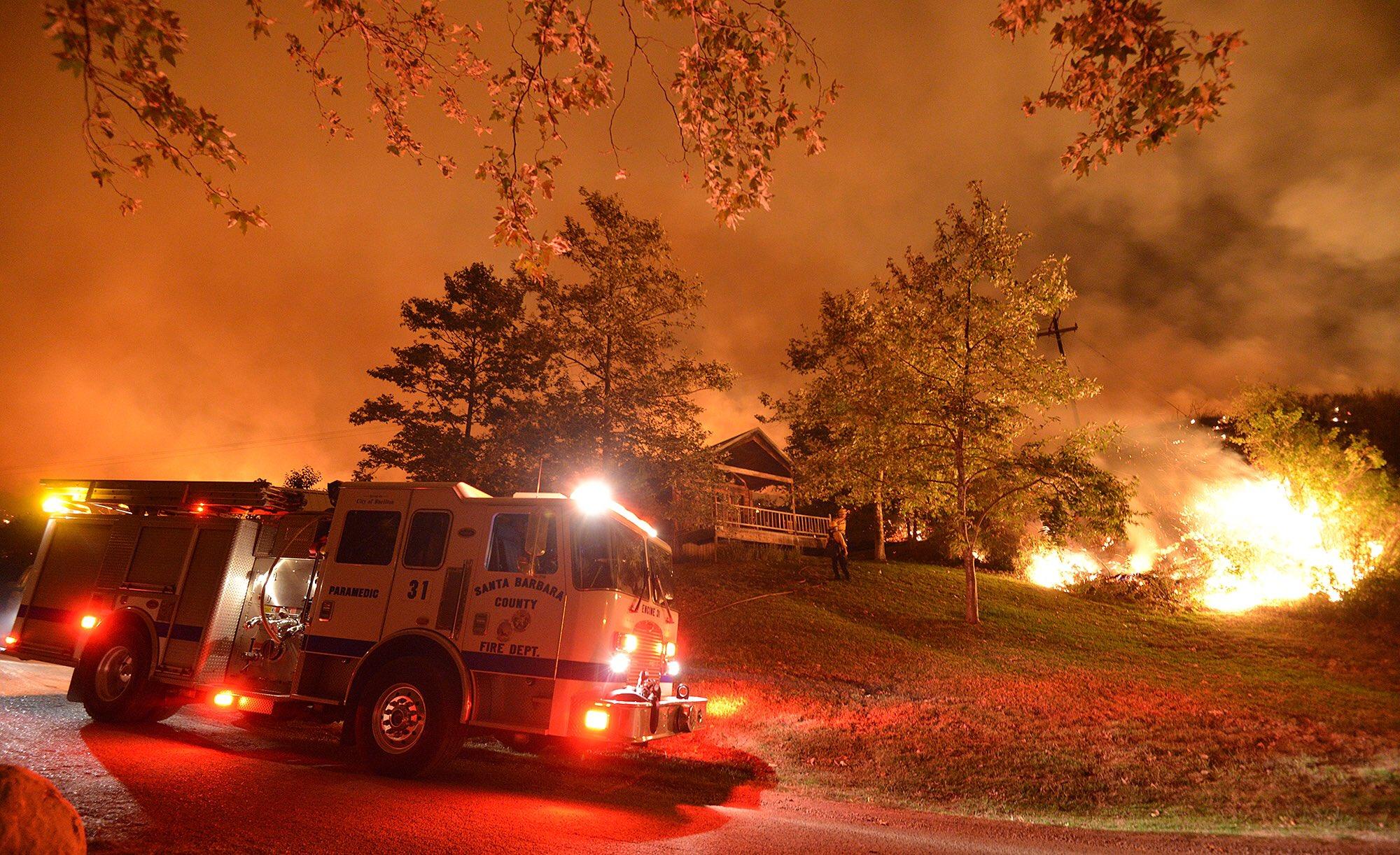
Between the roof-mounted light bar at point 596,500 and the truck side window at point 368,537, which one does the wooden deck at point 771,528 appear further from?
the truck side window at point 368,537

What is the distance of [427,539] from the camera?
→ 7664 millimetres

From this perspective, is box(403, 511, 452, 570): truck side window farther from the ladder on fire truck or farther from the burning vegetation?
the burning vegetation

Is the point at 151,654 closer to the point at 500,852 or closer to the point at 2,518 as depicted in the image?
the point at 500,852

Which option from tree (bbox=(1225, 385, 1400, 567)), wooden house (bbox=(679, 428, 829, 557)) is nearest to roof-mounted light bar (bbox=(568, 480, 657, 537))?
wooden house (bbox=(679, 428, 829, 557))

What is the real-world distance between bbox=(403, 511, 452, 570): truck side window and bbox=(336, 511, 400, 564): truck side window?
0.70ft

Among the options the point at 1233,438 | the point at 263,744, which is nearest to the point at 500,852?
the point at 263,744

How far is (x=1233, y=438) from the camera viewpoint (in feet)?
68.9

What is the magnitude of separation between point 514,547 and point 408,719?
1947mm

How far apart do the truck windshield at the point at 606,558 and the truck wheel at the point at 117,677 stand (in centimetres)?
601

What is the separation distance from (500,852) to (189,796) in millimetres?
2692

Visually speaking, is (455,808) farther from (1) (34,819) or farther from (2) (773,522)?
(2) (773,522)

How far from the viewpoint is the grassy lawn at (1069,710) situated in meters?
7.54

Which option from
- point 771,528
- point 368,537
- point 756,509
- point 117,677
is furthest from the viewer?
point 771,528

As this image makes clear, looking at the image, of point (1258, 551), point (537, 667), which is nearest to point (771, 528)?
point (1258, 551)
